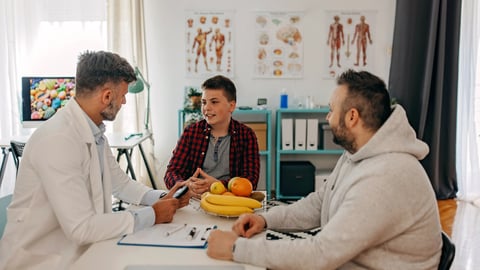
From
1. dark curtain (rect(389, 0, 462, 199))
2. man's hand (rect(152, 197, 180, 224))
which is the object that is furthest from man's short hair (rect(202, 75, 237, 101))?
dark curtain (rect(389, 0, 462, 199))

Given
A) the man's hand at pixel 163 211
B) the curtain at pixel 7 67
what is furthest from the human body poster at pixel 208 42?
the man's hand at pixel 163 211

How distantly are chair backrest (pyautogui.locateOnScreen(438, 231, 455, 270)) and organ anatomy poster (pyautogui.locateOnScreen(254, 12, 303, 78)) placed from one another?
3536mm

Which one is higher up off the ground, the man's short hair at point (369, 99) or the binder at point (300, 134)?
the man's short hair at point (369, 99)

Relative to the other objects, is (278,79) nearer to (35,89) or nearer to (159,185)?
(159,185)

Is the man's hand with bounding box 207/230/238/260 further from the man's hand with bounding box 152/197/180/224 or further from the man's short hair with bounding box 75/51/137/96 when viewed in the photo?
the man's short hair with bounding box 75/51/137/96

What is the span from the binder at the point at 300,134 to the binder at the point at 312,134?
0.13 ft

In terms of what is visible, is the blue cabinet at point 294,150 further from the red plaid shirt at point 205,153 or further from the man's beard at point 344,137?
the man's beard at point 344,137

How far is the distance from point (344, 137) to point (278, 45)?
337 centimetres

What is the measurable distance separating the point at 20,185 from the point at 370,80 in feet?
3.96

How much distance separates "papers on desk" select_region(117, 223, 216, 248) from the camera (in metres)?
1.36

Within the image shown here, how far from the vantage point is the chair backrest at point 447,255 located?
4.26ft

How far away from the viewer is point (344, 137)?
1.49 metres

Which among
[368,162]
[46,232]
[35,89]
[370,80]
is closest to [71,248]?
[46,232]

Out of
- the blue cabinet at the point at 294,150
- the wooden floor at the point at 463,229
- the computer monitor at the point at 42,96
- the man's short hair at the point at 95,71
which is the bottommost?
the wooden floor at the point at 463,229
